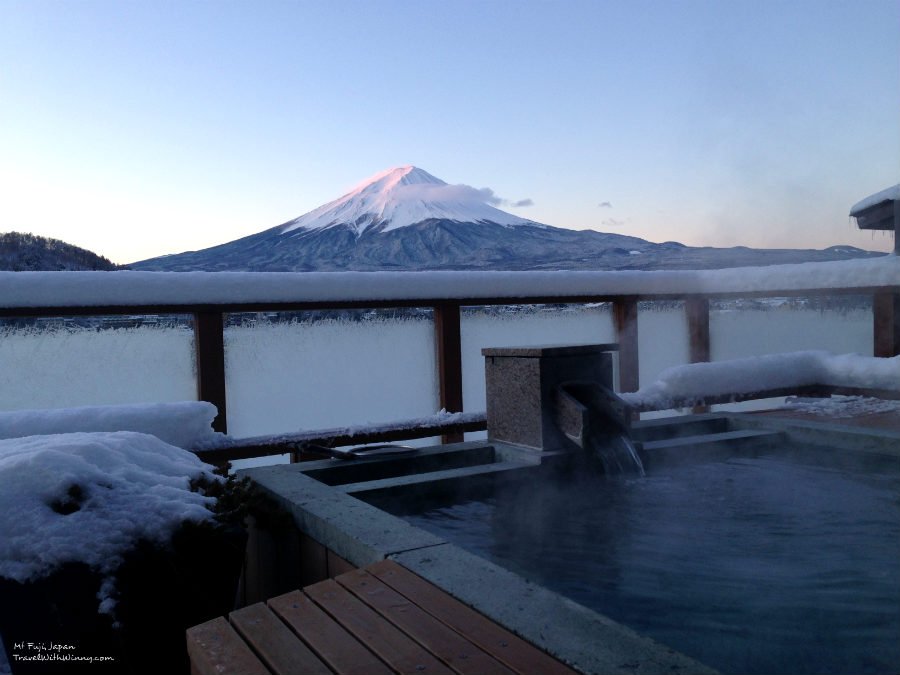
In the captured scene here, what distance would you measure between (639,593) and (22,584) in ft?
5.50

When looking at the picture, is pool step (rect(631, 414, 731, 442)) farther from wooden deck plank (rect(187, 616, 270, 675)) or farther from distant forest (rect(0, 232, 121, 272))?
distant forest (rect(0, 232, 121, 272))

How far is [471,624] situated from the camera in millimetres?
1326

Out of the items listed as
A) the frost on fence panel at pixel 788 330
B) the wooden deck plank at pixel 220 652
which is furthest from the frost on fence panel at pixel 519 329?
the wooden deck plank at pixel 220 652

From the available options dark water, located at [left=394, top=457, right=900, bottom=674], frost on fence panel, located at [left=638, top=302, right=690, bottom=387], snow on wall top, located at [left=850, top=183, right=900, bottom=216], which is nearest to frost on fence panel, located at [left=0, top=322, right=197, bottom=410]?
dark water, located at [left=394, top=457, right=900, bottom=674]

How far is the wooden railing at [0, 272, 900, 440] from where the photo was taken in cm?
298

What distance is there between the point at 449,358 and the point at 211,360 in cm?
130

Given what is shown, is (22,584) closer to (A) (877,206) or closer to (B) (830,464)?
(B) (830,464)

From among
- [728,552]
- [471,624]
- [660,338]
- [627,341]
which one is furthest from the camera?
[660,338]

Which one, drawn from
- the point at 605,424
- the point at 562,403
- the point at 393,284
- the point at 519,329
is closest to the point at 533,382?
the point at 562,403

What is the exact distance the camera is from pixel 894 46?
8.38 meters

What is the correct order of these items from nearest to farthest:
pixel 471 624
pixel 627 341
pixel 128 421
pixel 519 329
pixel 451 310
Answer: pixel 471 624, pixel 128 421, pixel 451 310, pixel 519 329, pixel 627 341

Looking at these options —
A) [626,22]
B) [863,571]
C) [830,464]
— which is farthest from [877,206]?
[626,22]

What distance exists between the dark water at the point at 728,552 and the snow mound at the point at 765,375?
0.61 metres

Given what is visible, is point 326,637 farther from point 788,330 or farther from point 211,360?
point 788,330
